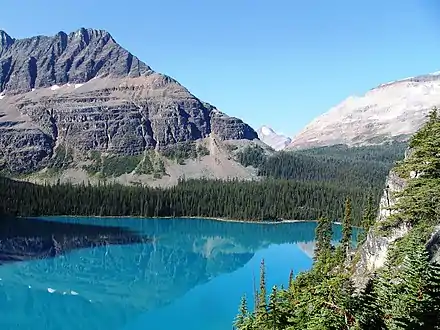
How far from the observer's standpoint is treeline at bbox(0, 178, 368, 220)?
178 m

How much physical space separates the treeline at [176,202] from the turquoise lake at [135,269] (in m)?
11.4

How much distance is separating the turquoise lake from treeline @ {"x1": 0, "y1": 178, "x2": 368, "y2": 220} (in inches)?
450

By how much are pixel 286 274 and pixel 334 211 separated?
9324 centimetres

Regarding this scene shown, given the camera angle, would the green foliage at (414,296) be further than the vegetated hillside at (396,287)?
No

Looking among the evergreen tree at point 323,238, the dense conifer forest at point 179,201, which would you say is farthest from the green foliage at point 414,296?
the dense conifer forest at point 179,201

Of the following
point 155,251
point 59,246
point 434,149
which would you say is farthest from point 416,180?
point 59,246

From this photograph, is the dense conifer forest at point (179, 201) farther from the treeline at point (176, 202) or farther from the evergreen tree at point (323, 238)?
the evergreen tree at point (323, 238)

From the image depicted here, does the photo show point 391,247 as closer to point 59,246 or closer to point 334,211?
point 59,246

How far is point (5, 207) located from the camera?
171 m

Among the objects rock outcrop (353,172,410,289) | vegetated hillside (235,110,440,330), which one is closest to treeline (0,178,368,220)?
rock outcrop (353,172,410,289)

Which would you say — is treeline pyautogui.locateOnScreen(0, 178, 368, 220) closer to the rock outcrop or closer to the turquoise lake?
the turquoise lake

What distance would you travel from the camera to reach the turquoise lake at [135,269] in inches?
2744

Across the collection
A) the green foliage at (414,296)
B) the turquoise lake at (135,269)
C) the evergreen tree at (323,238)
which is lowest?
the turquoise lake at (135,269)

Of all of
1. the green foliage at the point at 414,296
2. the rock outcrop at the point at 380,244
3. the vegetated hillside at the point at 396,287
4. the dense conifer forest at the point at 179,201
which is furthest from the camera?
the dense conifer forest at the point at 179,201
